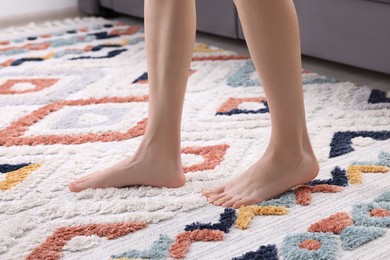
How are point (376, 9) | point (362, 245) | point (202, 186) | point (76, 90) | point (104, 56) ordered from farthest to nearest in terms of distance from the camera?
point (104, 56)
point (76, 90)
point (376, 9)
point (202, 186)
point (362, 245)

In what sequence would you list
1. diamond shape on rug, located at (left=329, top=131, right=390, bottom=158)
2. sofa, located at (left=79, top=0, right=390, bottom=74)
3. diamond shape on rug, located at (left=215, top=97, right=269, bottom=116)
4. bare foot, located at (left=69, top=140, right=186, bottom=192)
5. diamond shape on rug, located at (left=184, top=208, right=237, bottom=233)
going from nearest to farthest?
diamond shape on rug, located at (left=184, top=208, right=237, bottom=233) → bare foot, located at (left=69, top=140, right=186, bottom=192) → diamond shape on rug, located at (left=329, top=131, right=390, bottom=158) → diamond shape on rug, located at (left=215, top=97, right=269, bottom=116) → sofa, located at (left=79, top=0, right=390, bottom=74)

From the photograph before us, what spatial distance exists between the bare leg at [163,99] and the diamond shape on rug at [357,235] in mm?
305

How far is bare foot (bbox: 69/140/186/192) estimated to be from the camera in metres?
1.22

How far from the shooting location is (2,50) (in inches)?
96.1

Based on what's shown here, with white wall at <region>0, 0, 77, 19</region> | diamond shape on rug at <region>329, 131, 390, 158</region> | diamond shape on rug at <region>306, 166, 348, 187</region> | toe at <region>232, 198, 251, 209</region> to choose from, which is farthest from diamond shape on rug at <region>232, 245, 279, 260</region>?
white wall at <region>0, 0, 77, 19</region>

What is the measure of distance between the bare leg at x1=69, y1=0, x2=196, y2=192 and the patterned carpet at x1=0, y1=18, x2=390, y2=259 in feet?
0.07

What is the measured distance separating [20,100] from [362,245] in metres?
1.08

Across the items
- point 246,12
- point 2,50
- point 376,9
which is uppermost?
point 246,12

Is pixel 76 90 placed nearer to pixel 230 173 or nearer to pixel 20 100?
pixel 20 100

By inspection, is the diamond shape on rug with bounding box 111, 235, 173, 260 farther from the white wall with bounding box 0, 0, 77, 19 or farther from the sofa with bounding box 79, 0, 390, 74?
the white wall with bounding box 0, 0, 77, 19

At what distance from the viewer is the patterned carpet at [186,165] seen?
1040 mm

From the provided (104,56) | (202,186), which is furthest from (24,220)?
(104,56)

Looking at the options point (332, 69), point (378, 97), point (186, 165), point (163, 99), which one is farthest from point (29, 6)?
point (163, 99)

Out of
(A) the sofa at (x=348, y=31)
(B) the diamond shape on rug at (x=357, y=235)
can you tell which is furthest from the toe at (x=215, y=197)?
(A) the sofa at (x=348, y=31)
